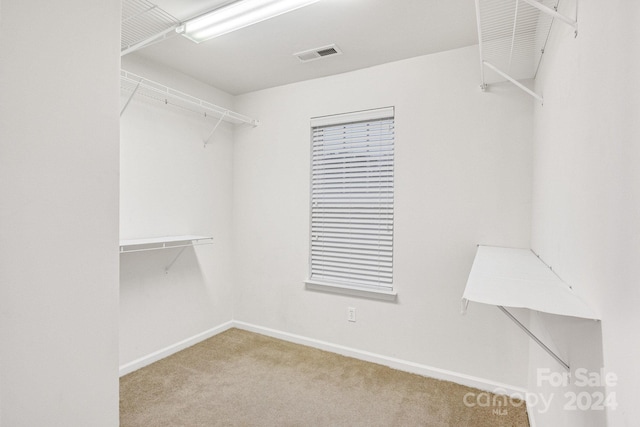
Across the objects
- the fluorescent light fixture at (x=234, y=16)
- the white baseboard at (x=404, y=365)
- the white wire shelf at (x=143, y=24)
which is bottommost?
the white baseboard at (x=404, y=365)

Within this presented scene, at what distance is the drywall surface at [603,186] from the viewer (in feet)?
2.25

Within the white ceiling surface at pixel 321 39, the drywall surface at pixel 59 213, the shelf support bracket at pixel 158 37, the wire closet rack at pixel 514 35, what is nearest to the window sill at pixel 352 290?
the wire closet rack at pixel 514 35

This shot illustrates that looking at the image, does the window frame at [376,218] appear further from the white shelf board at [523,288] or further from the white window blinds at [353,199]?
the white shelf board at [523,288]

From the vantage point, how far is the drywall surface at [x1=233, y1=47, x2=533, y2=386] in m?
2.29

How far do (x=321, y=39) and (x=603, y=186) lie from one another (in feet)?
6.59

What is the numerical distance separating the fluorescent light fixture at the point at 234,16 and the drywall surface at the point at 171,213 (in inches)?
33.4

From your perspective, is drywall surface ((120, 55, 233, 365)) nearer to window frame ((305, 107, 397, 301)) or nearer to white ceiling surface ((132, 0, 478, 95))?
white ceiling surface ((132, 0, 478, 95))

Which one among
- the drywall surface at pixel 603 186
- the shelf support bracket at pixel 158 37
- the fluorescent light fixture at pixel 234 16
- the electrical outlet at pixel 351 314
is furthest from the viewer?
the electrical outlet at pixel 351 314

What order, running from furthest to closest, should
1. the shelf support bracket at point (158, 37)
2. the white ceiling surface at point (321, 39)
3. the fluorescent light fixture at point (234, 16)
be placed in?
the shelf support bracket at point (158, 37)
the white ceiling surface at point (321, 39)
the fluorescent light fixture at point (234, 16)

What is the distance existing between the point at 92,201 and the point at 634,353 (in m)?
1.44

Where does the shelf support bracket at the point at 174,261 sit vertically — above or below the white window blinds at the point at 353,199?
below

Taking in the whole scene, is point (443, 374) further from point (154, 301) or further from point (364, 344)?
point (154, 301)

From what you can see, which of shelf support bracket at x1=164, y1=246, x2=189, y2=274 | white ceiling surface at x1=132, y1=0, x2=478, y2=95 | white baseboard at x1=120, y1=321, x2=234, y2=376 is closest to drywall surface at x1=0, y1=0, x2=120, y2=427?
white ceiling surface at x1=132, y1=0, x2=478, y2=95

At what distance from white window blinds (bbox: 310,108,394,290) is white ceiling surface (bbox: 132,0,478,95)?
0.47m
